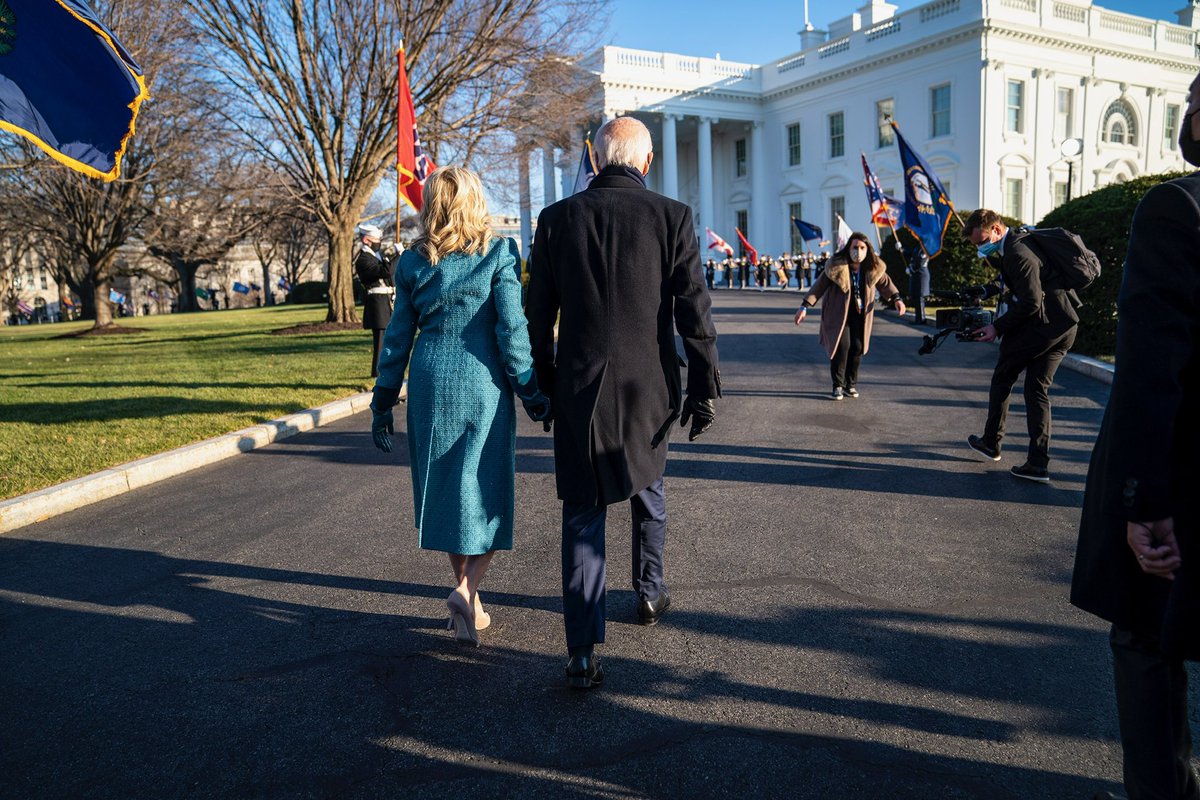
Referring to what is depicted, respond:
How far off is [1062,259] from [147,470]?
7217 millimetres

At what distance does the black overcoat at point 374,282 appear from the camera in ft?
34.9

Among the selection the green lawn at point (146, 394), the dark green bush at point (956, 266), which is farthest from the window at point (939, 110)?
the green lawn at point (146, 394)

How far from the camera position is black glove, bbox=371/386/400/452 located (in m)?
3.60

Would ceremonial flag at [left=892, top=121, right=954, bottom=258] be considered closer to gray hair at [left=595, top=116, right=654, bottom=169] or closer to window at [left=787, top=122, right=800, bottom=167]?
gray hair at [left=595, top=116, right=654, bottom=169]

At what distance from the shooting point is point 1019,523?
16.8ft

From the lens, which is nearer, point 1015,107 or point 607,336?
point 607,336

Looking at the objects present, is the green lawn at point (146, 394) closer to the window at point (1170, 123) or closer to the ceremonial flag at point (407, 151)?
the ceremonial flag at point (407, 151)

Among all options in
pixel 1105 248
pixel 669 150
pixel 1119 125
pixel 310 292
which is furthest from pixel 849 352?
pixel 310 292

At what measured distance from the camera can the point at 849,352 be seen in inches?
384

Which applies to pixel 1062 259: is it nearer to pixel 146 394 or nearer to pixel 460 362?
pixel 460 362

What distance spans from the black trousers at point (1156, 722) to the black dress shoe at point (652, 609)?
198cm

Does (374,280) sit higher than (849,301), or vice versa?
(374,280)

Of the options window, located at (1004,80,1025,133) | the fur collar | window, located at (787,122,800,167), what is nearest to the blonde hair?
the fur collar

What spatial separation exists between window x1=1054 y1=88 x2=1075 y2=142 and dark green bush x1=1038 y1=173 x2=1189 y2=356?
32504 mm
